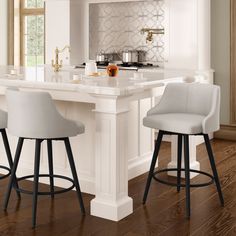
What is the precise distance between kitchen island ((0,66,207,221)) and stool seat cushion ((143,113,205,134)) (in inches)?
7.7

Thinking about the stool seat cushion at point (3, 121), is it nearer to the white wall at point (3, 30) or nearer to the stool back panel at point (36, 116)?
the stool back panel at point (36, 116)

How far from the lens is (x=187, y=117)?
387cm

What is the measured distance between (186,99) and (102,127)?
0.88 meters

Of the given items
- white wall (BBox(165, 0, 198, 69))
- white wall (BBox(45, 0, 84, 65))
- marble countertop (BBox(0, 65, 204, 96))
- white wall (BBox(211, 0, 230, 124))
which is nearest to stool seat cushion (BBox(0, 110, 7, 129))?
marble countertop (BBox(0, 65, 204, 96))

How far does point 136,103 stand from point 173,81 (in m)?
0.40

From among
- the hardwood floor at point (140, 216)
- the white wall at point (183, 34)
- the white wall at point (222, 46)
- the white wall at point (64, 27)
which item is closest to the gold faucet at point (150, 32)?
the white wall at point (183, 34)

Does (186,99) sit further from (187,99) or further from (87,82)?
(87,82)

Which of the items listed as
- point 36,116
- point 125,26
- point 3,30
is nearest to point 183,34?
point 125,26

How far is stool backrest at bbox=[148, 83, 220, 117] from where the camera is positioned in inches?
158

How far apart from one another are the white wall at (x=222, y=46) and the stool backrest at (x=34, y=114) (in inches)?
135

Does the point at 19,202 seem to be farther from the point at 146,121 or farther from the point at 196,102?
the point at 196,102

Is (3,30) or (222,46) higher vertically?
(3,30)

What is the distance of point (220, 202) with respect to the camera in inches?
154

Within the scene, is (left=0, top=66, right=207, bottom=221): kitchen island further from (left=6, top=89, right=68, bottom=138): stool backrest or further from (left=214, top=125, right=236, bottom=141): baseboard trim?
(left=214, top=125, right=236, bottom=141): baseboard trim
